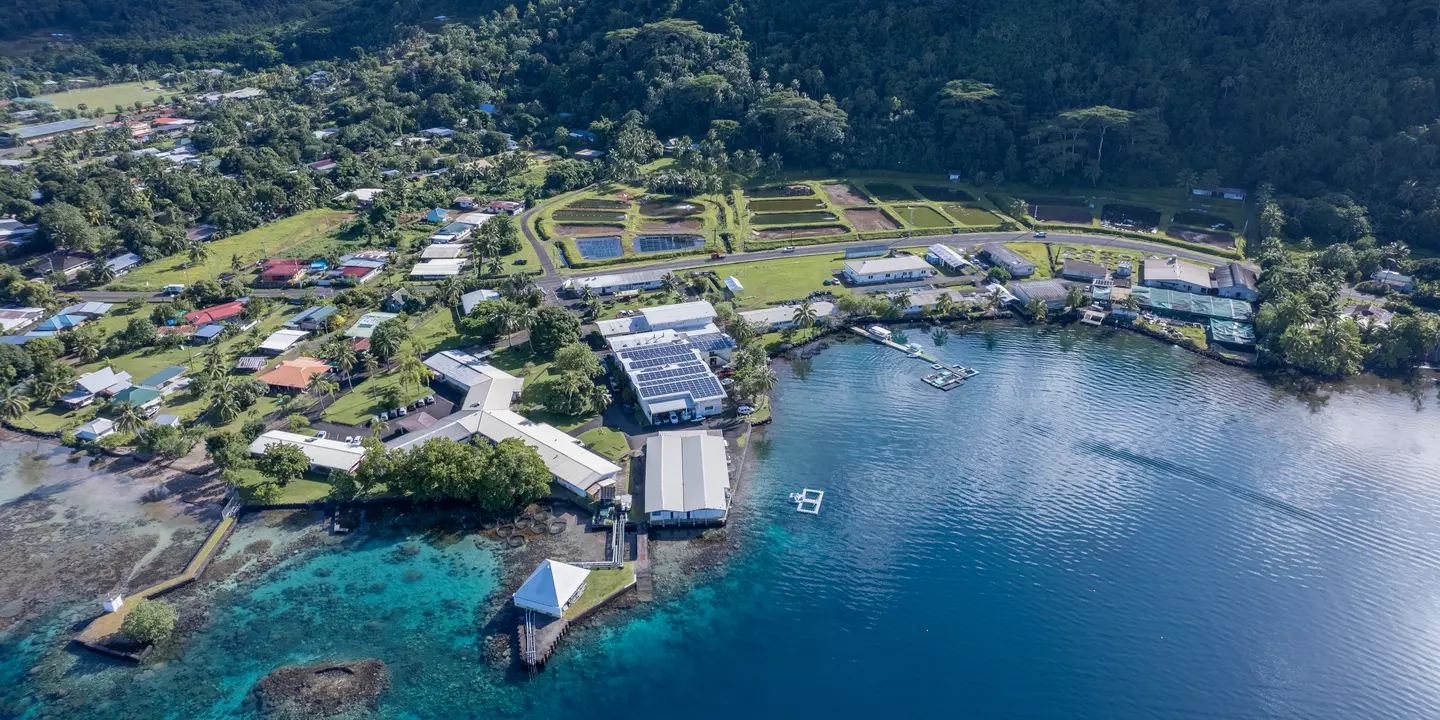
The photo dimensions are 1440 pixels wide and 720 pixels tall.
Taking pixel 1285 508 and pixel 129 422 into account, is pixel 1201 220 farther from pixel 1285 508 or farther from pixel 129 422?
pixel 129 422

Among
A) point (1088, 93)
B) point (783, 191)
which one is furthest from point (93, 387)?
point (1088, 93)

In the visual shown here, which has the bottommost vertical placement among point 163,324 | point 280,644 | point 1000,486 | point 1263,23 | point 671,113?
point 280,644

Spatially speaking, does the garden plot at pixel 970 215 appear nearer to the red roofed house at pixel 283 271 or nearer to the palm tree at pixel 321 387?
the palm tree at pixel 321 387

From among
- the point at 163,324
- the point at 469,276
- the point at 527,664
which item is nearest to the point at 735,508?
the point at 527,664

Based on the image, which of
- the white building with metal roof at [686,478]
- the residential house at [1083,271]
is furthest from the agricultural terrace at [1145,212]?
the white building with metal roof at [686,478]

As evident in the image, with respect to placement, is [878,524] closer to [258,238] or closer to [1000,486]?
[1000,486]

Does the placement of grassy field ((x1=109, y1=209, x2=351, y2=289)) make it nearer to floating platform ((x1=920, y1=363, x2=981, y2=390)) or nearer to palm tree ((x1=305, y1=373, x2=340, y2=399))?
palm tree ((x1=305, y1=373, x2=340, y2=399))
